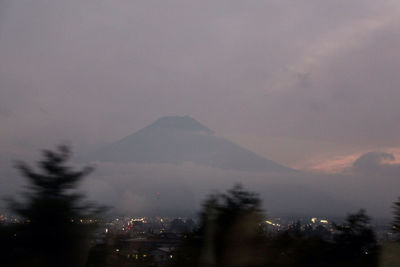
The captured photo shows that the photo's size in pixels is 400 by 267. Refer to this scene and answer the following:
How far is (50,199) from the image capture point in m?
5.91

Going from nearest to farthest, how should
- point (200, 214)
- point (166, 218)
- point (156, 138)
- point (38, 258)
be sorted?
point (38, 258) < point (200, 214) < point (166, 218) < point (156, 138)

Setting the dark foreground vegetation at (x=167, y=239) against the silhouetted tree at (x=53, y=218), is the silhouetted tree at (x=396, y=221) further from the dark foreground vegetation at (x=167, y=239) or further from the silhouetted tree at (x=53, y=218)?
the silhouetted tree at (x=53, y=218)

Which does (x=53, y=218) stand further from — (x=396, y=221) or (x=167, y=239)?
(x=396, y=221)

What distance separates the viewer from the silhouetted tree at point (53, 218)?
213 inches

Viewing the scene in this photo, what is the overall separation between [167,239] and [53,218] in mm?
2020

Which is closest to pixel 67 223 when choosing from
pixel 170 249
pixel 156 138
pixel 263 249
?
pixel 170 249

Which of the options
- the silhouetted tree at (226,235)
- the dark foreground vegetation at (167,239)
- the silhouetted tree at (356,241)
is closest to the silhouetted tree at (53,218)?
the dark foreground vegetation at (167,239)

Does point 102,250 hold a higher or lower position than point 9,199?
lower

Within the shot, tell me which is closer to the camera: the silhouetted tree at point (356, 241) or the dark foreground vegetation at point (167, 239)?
the dark foreground vegetation at point (167, 239)

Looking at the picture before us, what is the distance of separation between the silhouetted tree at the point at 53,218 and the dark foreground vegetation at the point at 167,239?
0.04ft

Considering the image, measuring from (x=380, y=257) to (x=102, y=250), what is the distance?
13.9 feet

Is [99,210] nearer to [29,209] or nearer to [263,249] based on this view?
[29,209]

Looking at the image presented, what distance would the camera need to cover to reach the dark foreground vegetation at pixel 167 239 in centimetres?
552

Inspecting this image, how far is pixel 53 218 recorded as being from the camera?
5.70 meters
